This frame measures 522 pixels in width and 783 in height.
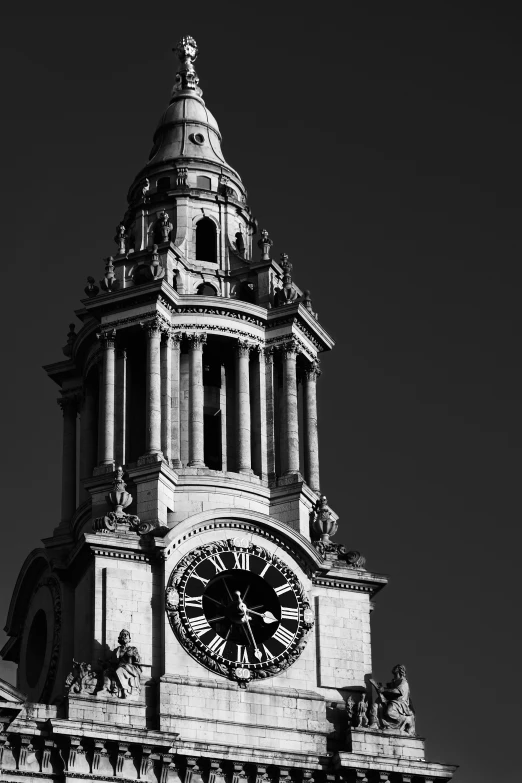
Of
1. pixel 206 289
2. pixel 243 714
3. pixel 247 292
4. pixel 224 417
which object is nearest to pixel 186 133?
pixel 206 289

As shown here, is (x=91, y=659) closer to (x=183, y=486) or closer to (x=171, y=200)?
(x=183, y=486)

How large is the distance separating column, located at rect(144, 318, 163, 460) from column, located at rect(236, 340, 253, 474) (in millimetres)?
2405

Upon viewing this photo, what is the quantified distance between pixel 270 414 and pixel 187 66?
14.1 meters

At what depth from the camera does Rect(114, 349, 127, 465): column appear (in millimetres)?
64312

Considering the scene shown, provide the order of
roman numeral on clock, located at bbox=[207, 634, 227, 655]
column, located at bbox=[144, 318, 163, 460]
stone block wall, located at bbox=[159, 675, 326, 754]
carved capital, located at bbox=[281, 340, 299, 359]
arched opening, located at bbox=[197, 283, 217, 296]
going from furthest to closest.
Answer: arched opening, located at bbox=[197, 283, 217, 296]
carved capital, located at bbox=[281, 340, 299, 359]
column, located at bbox=[144, 318, 163, 460]
roman numeral on clock, located at bbox=[207, 634, 227, 655]
stone block wall, located at bbox=[159, 675, 326, 754]

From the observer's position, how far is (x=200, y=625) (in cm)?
6031

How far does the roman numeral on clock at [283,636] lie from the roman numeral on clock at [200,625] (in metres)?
1.87

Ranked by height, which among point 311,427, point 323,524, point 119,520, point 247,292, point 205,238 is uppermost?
point 205,238

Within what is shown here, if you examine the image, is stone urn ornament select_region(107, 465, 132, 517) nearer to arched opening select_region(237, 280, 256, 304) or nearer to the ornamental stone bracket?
the ornamental stone bracket

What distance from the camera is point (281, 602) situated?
61.6m

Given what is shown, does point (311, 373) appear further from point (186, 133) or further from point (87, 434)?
point (186, 133)

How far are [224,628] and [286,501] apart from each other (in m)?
→ 4.82

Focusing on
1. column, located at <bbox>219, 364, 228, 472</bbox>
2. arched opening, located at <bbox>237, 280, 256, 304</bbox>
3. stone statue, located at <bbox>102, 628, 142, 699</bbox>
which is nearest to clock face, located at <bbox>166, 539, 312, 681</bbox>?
stone statue, located at <bbox>102, 628, 142, 699</bbox>

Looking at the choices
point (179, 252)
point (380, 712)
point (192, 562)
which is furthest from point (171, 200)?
point (380, 712)
